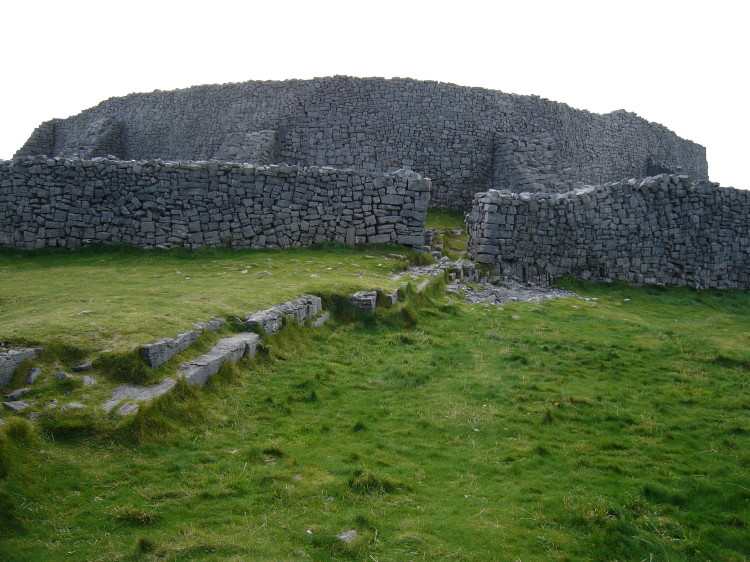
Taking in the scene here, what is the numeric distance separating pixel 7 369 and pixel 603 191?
21251 millimetres

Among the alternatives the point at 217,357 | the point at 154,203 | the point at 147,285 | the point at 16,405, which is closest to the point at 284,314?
the point at 217,357

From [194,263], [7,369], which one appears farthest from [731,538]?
[194,263]

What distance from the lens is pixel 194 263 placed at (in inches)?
730

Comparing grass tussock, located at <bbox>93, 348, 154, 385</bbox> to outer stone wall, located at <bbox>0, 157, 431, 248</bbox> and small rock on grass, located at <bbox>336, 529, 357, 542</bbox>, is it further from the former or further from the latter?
outer stone wall, located at <bbox>0, 157, 431, 248</bbox>

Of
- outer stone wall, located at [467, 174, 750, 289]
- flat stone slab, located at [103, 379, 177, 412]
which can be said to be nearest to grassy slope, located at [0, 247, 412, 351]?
flat stone slab, located at [103, 379, 177, 412]

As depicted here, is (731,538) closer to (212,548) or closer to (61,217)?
(212,548)

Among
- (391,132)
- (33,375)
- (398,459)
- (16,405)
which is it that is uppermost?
(391,132)

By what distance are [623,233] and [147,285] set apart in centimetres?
1791

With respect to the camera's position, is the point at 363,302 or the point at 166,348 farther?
the point at 363,302

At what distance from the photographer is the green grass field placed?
604 centimetres

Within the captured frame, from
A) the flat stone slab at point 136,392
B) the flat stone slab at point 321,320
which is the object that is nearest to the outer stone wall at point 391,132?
the flat stone slab at point 321,320

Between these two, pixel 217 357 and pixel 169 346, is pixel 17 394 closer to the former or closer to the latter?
pixel 169 346

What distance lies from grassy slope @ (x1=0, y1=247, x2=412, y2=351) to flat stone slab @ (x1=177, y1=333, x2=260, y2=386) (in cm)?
67

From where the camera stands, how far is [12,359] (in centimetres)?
779
